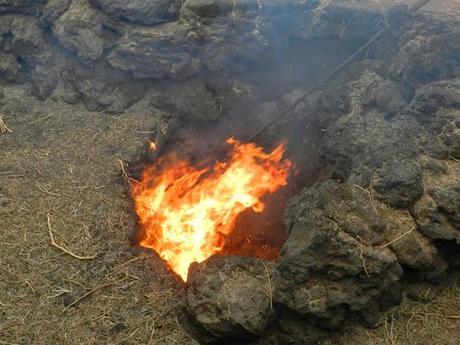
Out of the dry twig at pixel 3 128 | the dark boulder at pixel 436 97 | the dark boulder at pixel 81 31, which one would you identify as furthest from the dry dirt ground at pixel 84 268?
the dark boulder at pixel 436 97

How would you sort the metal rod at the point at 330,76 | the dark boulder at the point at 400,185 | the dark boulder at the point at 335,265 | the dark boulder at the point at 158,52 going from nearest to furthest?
1. the dark boulder at the point at 335,265
2. the dark boulder at the point at 400,185
3. the dark boulder at the point at 158,52
4. the metal rod at the point at 330,76

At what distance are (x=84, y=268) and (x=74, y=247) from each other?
349 millimetres

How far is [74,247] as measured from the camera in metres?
5.41

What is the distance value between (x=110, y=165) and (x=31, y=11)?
3270 millimetres

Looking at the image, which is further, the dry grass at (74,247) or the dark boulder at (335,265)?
the dry grass at (74,247)

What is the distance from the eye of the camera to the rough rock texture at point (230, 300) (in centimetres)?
454

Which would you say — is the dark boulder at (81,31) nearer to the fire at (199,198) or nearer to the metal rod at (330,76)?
the fire at (199,198)

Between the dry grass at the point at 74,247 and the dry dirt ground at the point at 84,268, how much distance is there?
1 cm

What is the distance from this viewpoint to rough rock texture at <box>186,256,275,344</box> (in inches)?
179

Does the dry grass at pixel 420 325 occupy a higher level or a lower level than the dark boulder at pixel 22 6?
lower

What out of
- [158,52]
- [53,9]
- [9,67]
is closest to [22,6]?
[53,9]

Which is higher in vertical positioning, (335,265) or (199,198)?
(335,265)

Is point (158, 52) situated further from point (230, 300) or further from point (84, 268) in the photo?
point (230, 300)

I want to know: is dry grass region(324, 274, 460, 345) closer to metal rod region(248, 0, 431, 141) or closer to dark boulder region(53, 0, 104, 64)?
metal rod region(248, 0, 431, 141)
